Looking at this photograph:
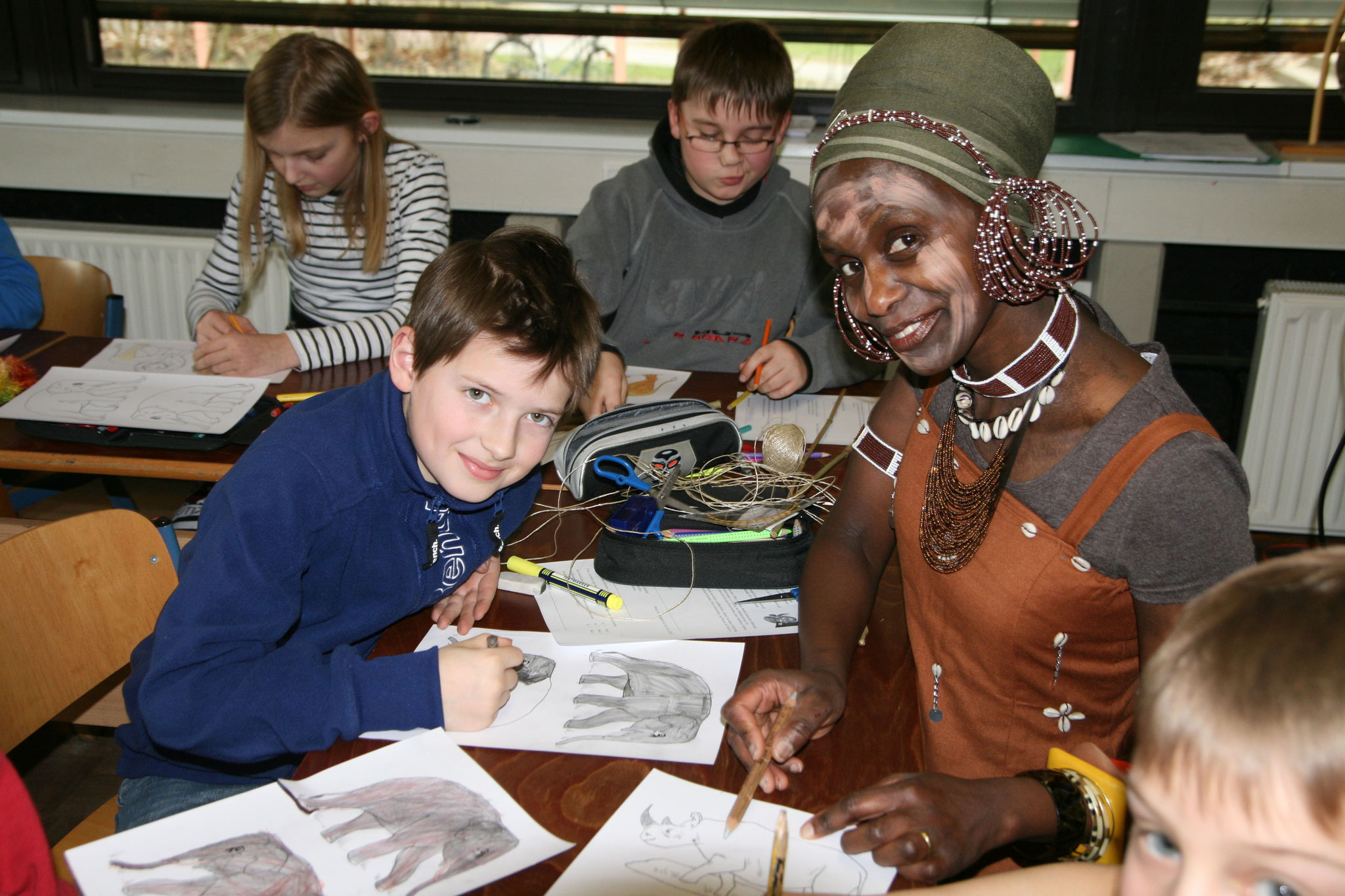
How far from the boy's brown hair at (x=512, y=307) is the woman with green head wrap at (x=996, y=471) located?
1.04 feet

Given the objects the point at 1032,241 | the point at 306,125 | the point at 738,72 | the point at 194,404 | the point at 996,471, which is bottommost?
the point at 194,404

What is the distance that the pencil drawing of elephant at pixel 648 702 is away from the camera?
3.21 feet

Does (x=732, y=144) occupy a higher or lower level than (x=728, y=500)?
higher

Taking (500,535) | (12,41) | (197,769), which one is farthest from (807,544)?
(12,41)

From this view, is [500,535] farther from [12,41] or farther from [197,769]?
[12,41]

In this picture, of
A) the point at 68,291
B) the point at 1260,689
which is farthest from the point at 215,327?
the point at 1260,689

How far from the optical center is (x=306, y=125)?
7.10ft

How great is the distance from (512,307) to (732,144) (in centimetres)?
112

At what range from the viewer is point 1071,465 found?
1.08 m

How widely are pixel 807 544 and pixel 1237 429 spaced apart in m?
2.52

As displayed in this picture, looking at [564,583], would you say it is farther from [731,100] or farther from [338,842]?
[731,100]

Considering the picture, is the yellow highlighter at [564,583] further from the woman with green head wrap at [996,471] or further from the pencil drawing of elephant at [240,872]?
the pencil drawing of elephant at [240,872]

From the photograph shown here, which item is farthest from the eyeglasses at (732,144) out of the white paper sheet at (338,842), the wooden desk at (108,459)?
the white paper sheet at (338,842)

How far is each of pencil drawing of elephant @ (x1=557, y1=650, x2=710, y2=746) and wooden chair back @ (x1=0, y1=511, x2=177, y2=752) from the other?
643 millimetres
